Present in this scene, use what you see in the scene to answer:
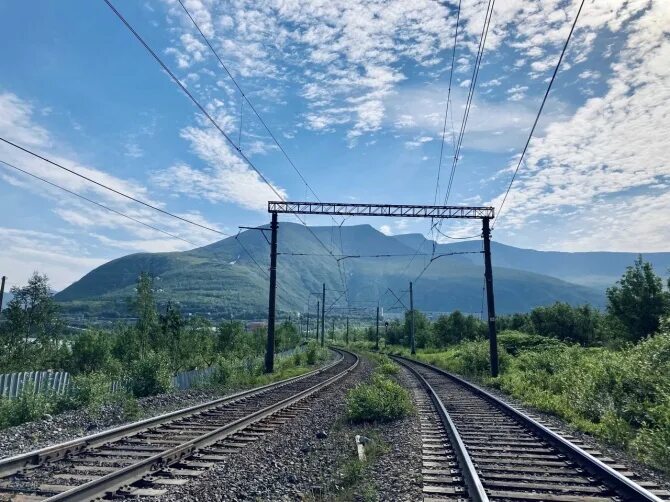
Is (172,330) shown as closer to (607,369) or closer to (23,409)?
(23,409)

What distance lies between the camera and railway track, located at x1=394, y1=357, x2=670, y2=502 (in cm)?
660

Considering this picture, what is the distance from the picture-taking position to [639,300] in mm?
46656

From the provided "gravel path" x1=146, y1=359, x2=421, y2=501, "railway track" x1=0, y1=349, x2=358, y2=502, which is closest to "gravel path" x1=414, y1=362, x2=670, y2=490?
"gravel path" x1=146, y1=359, x2=421, y2=501

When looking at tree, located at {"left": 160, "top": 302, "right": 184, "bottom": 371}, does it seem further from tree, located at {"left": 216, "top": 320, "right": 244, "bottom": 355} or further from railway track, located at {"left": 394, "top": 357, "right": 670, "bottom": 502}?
railway track, located at {"left": 394, "top": 357, "right": 670, "bottom": 502}

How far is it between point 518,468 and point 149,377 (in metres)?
14.8

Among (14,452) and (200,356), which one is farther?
(200,356)

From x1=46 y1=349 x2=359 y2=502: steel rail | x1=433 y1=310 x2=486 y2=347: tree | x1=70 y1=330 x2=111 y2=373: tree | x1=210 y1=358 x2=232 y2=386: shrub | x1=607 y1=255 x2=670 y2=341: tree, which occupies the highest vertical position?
x1=607 y1=255 x2=670 y2=341: tree

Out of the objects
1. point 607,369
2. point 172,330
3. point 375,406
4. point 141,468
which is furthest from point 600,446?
point 172,330

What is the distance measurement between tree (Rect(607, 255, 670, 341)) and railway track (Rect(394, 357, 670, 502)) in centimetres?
4207

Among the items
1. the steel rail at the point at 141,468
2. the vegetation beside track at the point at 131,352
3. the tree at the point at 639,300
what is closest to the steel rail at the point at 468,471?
the steel rail at the point at 141,468

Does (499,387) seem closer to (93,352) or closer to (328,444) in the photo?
(328,444)

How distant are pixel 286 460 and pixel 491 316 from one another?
20141 mm

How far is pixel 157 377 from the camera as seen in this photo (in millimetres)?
18359

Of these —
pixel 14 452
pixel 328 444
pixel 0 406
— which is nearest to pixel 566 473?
pixel 328 444
